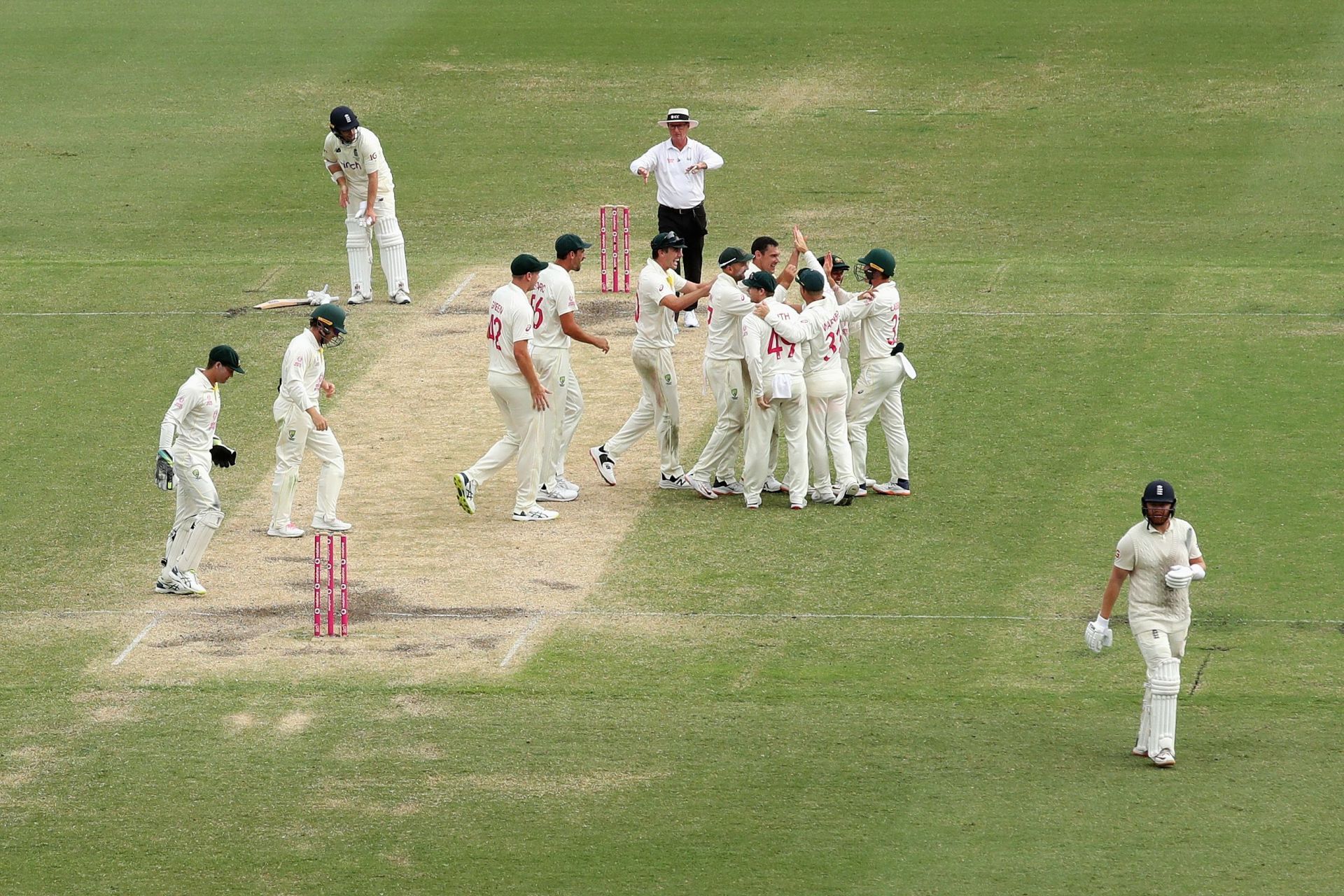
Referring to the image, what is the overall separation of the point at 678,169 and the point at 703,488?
5057mm

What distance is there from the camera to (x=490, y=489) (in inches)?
679

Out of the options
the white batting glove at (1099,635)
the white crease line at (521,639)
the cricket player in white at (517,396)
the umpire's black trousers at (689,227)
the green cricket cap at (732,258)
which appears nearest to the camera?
the white batting glove at (1099,635)

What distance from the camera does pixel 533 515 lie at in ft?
53.2

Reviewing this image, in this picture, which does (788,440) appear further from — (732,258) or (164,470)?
(164,470)

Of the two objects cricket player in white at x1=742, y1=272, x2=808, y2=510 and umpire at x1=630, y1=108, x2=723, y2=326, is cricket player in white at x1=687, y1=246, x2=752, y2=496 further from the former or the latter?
umpire at x1=630, y1=108, x2=723, y2=326

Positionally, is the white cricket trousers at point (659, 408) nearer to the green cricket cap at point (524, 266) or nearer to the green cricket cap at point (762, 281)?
the green cricket cap at point (762, 281)

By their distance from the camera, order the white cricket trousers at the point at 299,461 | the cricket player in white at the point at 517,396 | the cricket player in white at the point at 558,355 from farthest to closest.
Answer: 1. the cricket player in white at the point at 558,355
2. the cricket player in white at the point at 517,396
3. the white cricket trousers at the point at 299,461

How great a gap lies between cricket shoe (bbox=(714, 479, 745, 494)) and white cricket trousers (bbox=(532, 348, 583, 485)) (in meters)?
1.30

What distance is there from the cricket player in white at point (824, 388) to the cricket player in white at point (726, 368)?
0.54 metres

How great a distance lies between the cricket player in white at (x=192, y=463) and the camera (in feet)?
46.6

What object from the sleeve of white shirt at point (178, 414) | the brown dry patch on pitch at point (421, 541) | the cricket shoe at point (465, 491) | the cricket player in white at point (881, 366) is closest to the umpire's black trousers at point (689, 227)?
the brown dry patch on pitch at point (421, 541)

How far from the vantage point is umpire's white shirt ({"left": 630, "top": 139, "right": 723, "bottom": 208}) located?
20.6 m

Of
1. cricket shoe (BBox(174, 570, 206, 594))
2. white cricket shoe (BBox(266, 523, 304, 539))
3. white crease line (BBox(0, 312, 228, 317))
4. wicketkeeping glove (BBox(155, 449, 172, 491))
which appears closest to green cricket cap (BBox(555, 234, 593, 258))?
white cricket shoe (BBox(266, 523, 304, 539))

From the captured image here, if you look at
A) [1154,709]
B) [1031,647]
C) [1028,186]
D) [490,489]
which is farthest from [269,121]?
[1154,709]
